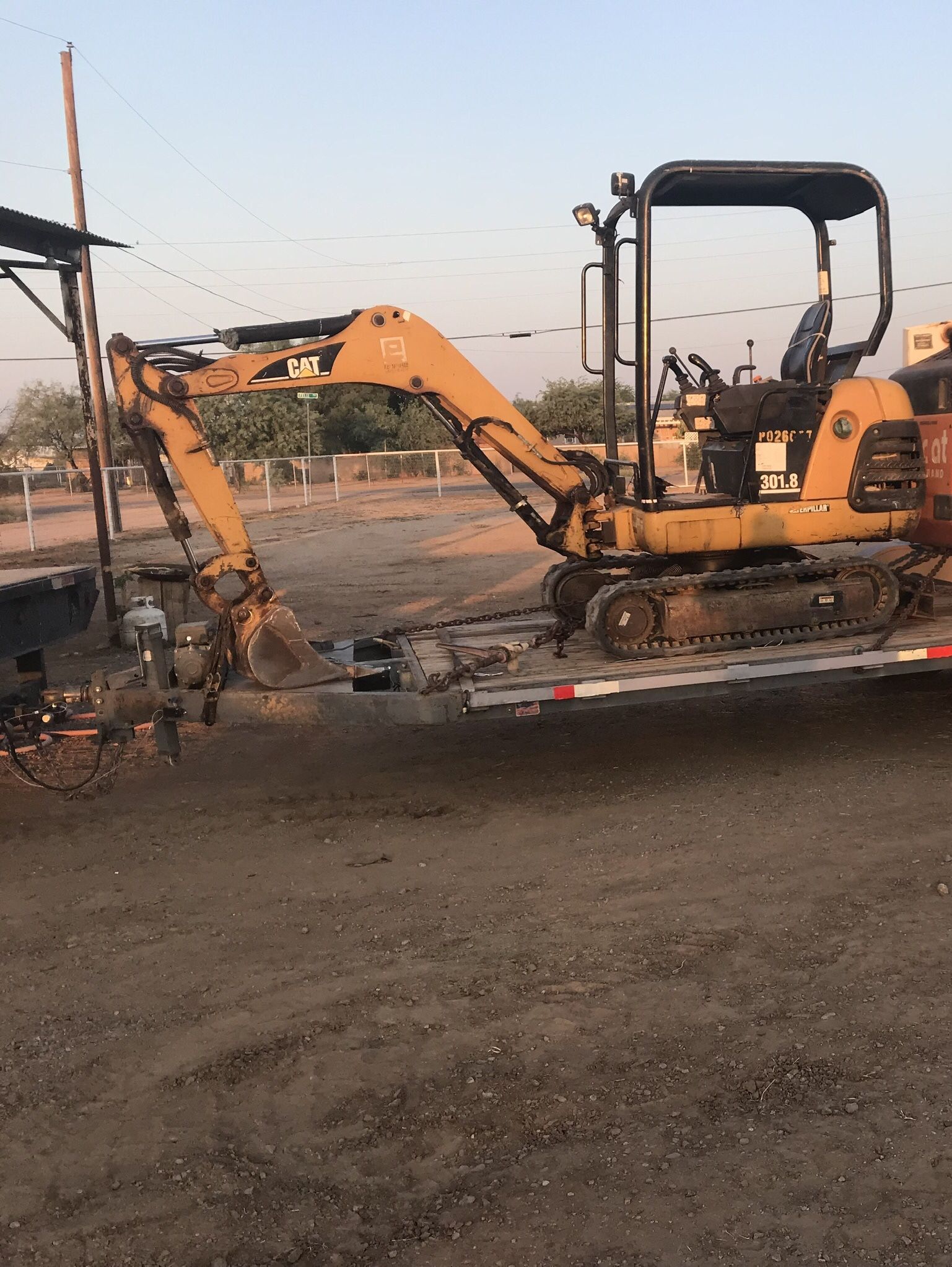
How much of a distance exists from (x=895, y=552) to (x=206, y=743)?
204 inches

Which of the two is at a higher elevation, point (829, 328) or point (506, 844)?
point (829, 328)

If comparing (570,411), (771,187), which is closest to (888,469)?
(771,187)

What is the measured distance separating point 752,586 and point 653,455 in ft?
3.30

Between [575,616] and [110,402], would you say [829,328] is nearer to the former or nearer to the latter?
[575,616]

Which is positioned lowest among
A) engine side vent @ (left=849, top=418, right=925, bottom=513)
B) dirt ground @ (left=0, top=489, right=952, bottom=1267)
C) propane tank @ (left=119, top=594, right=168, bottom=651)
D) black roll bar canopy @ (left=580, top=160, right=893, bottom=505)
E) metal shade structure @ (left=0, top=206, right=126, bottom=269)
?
dirt ground @ (left=0, top=489, right=952, bottom=1267)

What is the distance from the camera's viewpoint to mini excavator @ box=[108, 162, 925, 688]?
610 centimetres

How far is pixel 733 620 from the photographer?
6367mm

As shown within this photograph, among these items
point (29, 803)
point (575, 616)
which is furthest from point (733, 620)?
point (29, 803)

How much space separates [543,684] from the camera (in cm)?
577

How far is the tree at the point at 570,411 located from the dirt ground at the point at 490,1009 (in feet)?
153

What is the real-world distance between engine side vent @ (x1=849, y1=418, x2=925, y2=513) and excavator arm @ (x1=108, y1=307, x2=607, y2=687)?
5.59 feet

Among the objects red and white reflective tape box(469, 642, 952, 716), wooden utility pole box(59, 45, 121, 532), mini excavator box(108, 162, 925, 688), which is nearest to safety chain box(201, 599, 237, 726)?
mini excavator box(108, 162, 925, 688)

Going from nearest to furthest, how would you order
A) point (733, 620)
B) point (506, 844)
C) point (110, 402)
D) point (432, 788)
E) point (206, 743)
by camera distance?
point (506, 844) < point (733, 620) < point (432, 788) < point (206, 743) < point (110, 402)

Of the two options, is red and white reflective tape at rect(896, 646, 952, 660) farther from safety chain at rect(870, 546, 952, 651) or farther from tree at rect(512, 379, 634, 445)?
tree at rect(512, 379, 634, 445)
